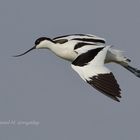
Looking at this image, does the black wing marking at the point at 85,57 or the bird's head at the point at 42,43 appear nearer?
the black wing marking at the point at 85,57

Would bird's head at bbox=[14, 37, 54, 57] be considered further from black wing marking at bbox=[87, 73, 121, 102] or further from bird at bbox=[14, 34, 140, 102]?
black wing marking at bbox=[87, 73, 121, 102]

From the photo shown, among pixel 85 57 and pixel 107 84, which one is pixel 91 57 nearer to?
pixel 85 57

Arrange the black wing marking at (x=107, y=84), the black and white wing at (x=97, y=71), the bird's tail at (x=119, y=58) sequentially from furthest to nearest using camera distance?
the bird's tail at (x=119, y=58) < the black and white wing at (x=97, y=71) < the black wing marking at (x=107, y=84)

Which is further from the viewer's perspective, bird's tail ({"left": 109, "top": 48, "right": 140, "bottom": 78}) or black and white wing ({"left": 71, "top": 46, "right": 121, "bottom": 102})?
bird's tail ({"left": 109, "top": 48, "right": 140, "bottom": 78})

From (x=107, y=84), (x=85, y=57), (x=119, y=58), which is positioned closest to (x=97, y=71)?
(x=107, y=84)

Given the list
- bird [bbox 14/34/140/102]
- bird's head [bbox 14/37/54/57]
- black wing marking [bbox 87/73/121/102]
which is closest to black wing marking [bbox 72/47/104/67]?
bird [bbox 14/34/140/102]

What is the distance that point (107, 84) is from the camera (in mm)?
21391

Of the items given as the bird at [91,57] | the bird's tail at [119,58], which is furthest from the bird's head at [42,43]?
the bird's tail at [119,58]

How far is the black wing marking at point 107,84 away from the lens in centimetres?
2102

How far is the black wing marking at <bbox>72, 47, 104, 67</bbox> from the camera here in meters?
22.6

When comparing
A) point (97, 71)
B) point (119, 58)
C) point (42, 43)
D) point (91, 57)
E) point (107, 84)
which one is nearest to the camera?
point (107, 84)

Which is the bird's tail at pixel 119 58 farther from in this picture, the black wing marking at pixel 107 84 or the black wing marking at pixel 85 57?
the black wing marking at pixel 107 84

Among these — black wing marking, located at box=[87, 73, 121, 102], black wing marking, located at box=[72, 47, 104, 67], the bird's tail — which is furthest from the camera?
the bird's tail

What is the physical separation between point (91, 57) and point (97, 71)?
971 millimetres
